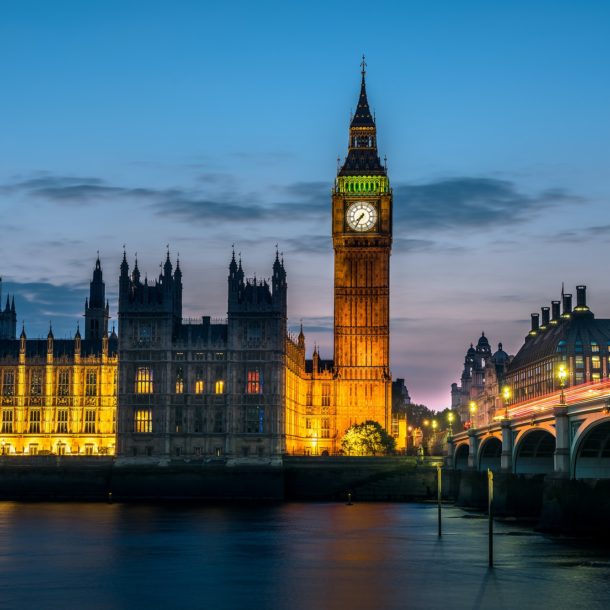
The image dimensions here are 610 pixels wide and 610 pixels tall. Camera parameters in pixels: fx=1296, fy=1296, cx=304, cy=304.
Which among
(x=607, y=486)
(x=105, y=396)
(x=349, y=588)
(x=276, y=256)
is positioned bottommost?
(x=349, y=588)

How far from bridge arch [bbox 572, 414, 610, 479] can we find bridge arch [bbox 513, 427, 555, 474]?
1791 cm

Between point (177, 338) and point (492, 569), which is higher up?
point (177, 338)

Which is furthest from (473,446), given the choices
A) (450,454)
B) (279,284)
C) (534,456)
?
(279,284)

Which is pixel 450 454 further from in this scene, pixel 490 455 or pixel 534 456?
pixel 534 456

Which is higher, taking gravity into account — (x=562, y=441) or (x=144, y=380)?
(x=144, y=380)

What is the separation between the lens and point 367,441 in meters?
182

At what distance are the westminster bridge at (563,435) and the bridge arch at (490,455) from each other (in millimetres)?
2450

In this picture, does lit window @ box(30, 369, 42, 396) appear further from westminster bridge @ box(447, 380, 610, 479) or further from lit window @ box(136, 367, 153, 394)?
westminster bridge @ box(447, 380, 610, 479)

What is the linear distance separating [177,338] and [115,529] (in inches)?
2691

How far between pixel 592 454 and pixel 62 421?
122340 millimetres

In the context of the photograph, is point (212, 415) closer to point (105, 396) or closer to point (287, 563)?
point (105, 396)

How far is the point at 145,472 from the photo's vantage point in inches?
6043

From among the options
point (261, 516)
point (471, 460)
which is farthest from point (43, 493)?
point (471, 460)

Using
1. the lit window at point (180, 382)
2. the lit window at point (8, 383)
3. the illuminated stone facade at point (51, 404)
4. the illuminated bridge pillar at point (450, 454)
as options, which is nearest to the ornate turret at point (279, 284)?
the lit window at point (180, 382)
